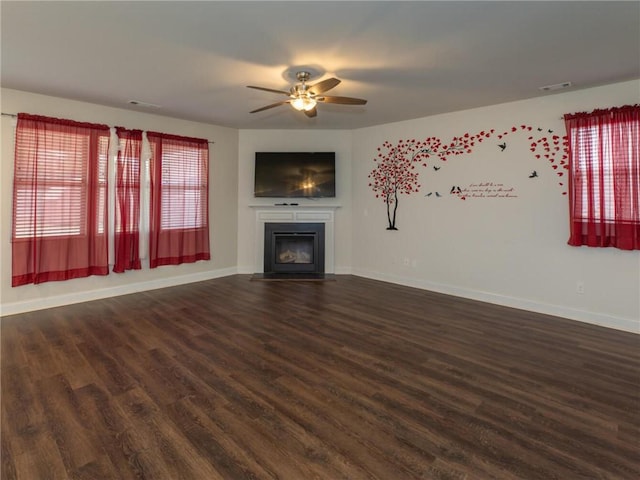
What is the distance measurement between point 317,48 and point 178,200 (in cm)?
352

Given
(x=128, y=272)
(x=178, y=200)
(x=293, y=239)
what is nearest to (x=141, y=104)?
(x=178, y=200)

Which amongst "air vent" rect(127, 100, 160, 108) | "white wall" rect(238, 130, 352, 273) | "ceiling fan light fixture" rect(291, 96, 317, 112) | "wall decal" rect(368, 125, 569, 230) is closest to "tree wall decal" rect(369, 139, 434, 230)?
"wall decal" rect(368, 125, 569, 230)

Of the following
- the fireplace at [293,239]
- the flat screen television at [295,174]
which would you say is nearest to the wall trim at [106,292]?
the fireplace at [293,239]

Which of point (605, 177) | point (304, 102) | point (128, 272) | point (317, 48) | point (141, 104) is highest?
point (141, 104)

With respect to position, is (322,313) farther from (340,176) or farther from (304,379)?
(340,176)

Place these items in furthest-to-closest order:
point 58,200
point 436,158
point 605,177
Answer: point 436,158 < point 58,200 < point 605,177

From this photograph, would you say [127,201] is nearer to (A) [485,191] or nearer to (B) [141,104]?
(B) [141,104]

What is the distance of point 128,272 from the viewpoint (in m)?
4.85

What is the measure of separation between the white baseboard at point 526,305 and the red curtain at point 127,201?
3.94 meters

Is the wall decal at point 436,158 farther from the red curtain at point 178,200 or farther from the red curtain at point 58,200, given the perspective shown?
the red curtain at point 58,200

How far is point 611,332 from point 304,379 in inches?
134

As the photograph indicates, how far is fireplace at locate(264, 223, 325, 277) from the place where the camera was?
5973 mm

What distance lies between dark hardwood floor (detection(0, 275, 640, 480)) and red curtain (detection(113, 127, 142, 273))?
1.09 metres

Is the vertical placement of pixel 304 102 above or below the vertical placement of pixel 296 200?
above
